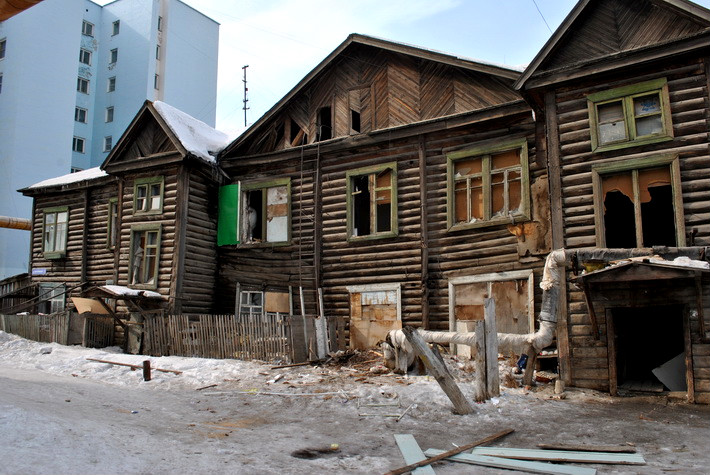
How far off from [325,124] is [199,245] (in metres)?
6.04

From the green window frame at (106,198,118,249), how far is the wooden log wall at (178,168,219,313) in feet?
14.6

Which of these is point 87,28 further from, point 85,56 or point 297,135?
point 297,135

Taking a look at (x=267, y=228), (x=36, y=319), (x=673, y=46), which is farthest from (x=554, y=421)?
(x=36, y=319)

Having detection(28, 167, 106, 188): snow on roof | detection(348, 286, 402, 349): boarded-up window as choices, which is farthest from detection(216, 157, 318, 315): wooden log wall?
detection(28, 167, 106, 188): snow on roof

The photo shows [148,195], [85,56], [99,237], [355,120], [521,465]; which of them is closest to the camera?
[521,465]

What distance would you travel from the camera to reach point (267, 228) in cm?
1973

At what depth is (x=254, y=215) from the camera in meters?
20.7

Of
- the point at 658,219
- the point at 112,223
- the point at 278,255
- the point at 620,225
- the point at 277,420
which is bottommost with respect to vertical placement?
the point at 277,420

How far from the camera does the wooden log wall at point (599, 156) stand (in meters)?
12.0

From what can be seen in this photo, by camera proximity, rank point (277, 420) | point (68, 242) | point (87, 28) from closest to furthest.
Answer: point (277, 420), point (68, 242), point (87, 28)

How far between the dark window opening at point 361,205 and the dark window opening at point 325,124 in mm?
2058

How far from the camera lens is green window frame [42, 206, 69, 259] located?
2486 cm

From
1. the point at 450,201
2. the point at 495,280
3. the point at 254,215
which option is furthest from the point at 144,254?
the point at 495,280

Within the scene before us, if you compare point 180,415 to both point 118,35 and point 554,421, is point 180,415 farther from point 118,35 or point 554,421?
point 118,35
